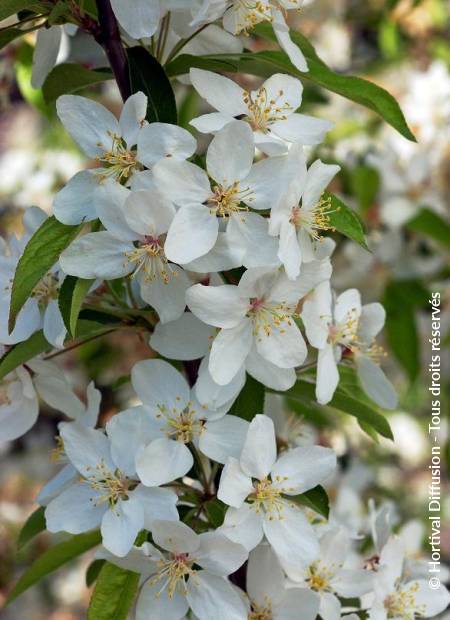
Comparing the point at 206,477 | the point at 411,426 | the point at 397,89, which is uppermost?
the point at 206,477

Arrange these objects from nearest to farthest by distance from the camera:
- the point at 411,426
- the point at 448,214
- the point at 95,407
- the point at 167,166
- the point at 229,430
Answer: the point at 167,166 < the point at 229,430 < the point at 95,407 < the point at 448,214 < the point at 411,426

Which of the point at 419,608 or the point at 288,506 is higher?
the point at 288,506

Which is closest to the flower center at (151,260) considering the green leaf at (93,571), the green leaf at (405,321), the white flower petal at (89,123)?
the white flower petal at (89,123)

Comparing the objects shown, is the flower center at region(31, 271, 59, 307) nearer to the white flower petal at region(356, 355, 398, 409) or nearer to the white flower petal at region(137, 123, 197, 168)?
the white flower petal at region(137, 123, 197, 168)

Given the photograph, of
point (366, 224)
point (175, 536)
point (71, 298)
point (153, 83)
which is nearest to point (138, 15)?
point (153, 83)

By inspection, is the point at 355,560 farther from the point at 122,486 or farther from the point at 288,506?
the point at 122,486

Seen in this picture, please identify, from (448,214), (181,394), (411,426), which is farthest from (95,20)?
(411,426)

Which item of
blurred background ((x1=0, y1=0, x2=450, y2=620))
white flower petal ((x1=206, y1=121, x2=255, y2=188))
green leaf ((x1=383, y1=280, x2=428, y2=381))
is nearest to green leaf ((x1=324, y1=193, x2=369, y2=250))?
white flower petal ((x1=206, y1=121, x2=255, y2=188))
